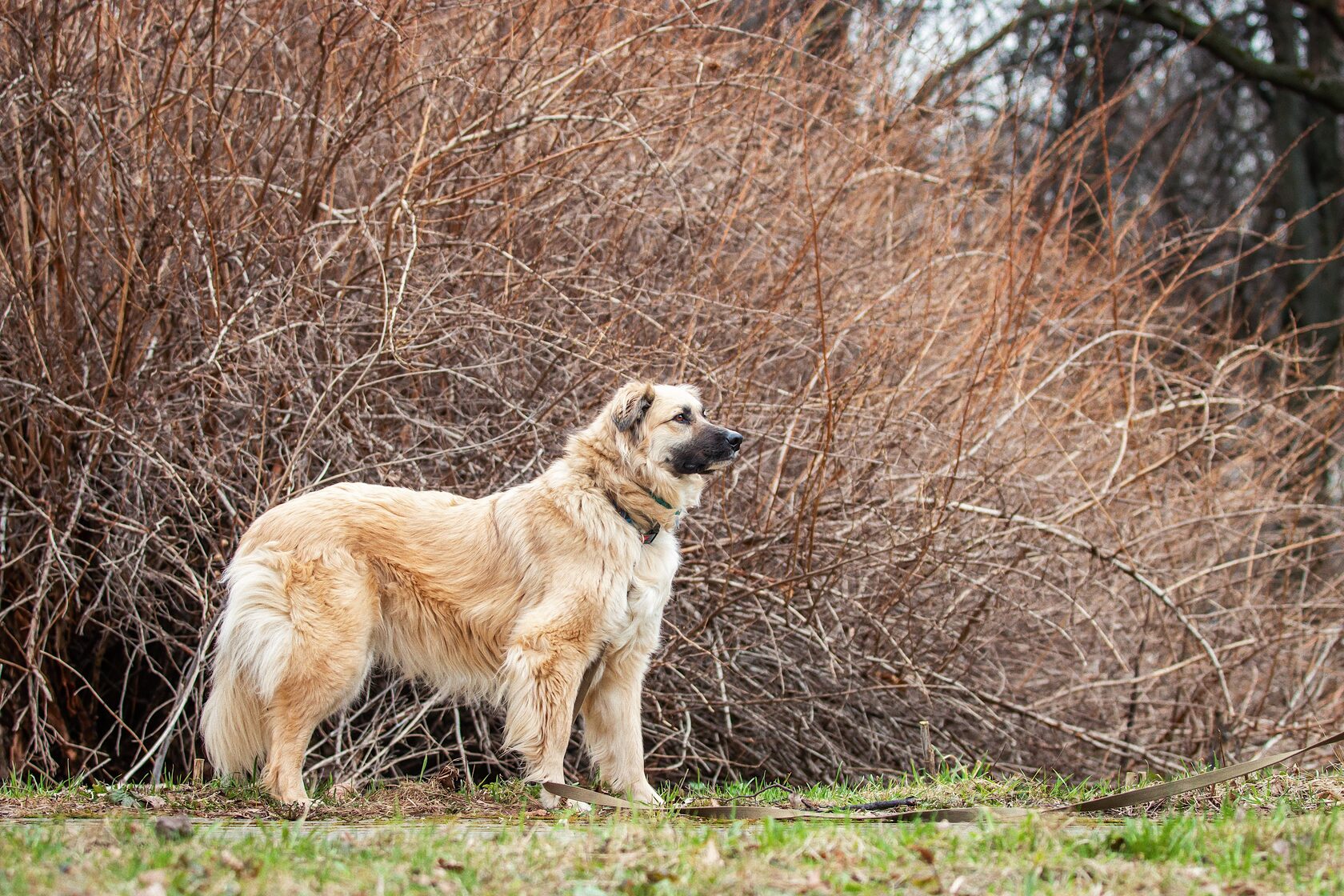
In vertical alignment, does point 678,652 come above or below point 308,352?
below

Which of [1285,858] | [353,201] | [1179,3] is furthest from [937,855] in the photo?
[1179,3]

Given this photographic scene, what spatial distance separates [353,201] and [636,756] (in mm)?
5082

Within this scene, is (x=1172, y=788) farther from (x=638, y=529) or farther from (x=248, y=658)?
(x=248, y=658)

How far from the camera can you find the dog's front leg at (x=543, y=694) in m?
5.34

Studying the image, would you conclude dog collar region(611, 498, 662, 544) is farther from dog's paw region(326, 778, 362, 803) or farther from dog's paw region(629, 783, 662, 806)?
dog's paw region(326, 778, 362, 803)

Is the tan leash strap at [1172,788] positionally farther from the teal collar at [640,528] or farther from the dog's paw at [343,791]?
the dog's paw at [343,791]

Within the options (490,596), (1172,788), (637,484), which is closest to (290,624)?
(490,596)

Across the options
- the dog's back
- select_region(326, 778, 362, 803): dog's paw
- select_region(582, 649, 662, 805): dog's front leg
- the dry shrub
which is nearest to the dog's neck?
select_region(582, 649, 662, 805): dog's front leg

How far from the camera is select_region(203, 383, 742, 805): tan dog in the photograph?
5.23 m

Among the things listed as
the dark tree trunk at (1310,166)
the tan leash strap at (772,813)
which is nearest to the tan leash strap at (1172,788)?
the tan leash strap at (772,813)

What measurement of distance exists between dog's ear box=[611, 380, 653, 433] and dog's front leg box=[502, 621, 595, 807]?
105 cm

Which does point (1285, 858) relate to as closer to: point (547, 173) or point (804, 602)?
point (804, 602)

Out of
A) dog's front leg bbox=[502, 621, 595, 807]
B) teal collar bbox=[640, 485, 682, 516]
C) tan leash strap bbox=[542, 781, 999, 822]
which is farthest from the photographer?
teal collar bbox=[640, 485, 682, 516]

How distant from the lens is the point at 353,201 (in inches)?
346
